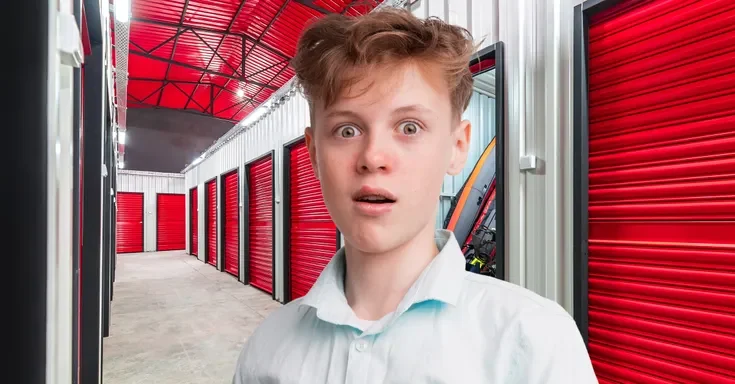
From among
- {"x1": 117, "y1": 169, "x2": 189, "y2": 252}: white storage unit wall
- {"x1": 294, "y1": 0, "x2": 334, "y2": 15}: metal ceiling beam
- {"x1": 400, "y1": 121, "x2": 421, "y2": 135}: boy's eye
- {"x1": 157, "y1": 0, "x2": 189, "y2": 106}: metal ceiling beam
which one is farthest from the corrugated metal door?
{"x1": 117, "y1": 169, "x2": 189, "y2": 252}: white storage unit wall

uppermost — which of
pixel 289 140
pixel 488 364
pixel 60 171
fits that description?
pixel 289 140

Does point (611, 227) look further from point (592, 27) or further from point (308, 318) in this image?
point (308, 318)

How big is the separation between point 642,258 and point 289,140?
506 centimetres

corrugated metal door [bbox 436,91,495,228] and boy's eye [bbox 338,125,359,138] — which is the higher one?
corrugated metal door [bbox 436,91,495,228]

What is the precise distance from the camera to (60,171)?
2.06ft

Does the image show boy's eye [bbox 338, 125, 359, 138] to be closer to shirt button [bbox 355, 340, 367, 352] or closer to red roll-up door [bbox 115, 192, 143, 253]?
shirt button [bbox 355, 340, 367, 352]

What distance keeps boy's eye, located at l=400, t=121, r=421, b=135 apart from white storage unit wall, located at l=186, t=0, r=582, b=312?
1.74 metres

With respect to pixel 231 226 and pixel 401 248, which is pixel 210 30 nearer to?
pixel 231 226

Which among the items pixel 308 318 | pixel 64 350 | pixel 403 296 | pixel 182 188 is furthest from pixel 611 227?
pixel 182 188

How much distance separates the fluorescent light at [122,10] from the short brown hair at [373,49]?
3.77 metres

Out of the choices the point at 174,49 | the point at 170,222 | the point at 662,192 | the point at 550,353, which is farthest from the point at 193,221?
the point at 550,353

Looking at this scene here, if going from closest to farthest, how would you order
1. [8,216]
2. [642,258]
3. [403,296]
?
[8,216] < [403,296] < [642,258]

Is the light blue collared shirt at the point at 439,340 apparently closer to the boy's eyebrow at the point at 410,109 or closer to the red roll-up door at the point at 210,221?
the boy's eyebrow at the point at 410,109

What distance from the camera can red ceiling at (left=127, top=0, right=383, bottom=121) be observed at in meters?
9.67
